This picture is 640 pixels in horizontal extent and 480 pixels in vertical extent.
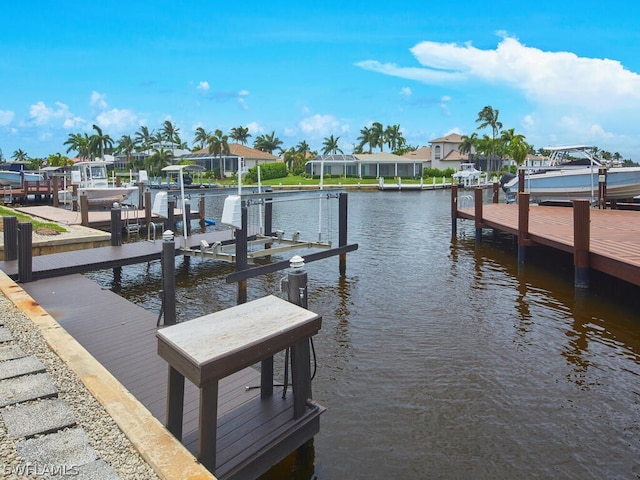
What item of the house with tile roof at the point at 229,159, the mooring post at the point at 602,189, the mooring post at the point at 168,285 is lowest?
the mooring post at the point at 168,285

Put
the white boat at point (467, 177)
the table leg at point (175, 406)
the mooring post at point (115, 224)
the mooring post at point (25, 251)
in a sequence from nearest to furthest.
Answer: the table leg at point (175, 406)
the mooring post at point (25, 251)
the mooring post at point (115, 224)
the white boat at point (467, 177)

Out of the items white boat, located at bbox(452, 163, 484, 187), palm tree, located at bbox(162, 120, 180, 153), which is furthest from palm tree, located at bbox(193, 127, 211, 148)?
white boat, located at bbox(452, 163, 484, 187)

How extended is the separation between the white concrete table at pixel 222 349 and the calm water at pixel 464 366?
66.8 inches

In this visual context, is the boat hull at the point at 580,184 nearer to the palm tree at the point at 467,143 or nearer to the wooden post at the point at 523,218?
the wooden post at the point at 523,218

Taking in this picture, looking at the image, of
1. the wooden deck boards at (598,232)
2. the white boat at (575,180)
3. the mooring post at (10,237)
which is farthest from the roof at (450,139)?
the mooring post at (10,237)

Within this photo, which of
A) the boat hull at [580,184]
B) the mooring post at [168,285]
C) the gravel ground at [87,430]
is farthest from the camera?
the boat hull at [580,184]

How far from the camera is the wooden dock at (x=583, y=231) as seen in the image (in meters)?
9.98

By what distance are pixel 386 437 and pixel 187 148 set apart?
103 metres

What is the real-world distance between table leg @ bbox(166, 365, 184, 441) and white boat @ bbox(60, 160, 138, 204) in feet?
83.0

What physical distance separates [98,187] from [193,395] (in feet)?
93.9

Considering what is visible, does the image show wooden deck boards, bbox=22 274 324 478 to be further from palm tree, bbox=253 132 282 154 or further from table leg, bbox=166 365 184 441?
palm tree, bbox=253 132 282 154

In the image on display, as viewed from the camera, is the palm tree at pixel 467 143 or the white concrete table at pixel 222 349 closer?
the white concrete table at pixel 222 349

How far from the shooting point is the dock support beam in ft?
35.0

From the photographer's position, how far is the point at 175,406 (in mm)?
3979
